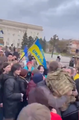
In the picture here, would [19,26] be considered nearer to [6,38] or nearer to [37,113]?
[6,38]

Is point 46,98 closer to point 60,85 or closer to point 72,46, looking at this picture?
point 60,85

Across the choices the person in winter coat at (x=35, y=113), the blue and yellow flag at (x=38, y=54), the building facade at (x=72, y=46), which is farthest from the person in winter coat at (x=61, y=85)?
the building facade at (x=72, y=46)

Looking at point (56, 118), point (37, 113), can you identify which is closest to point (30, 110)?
point (37, 113)

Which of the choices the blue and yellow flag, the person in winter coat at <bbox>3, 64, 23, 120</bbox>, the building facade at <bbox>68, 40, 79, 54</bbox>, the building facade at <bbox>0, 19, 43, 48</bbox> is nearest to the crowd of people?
the person in winter coat at <bbox>3, 64, 23, 120</bbox>

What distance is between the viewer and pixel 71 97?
2770 mm

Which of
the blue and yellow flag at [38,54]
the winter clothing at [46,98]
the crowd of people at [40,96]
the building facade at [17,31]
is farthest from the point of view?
the building facade at [17,31]

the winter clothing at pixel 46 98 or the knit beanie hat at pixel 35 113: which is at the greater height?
the knit beanie hat at pixel 35 113

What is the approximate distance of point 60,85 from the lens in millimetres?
2678

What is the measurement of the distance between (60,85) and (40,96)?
1.09ft

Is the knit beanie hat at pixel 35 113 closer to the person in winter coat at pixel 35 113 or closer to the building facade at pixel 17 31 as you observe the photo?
the person in winter coat at pixel 35 113

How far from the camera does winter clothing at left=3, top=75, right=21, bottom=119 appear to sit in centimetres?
355

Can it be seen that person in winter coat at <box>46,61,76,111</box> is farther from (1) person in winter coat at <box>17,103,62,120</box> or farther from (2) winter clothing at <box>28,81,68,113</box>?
(1) person in winter coat at <box>17,103,62,120</box>

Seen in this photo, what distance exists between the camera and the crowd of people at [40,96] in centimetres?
175

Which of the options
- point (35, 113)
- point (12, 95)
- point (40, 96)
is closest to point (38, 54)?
point (12, 95)
